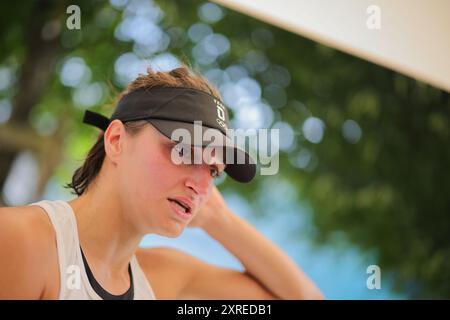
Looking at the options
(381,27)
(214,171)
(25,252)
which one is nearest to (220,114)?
(214,171)

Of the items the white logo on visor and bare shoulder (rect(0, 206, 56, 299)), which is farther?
the white logo on visor

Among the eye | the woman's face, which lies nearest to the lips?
the woman's face

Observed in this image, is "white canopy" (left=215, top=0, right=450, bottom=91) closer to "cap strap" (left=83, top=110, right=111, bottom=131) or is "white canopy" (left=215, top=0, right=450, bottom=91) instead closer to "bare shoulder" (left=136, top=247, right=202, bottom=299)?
"cap strap" (left=83, top=110, right=111, bottom=131)

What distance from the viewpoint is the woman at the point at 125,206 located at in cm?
129

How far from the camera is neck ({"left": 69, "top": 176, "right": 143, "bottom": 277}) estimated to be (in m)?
1.41

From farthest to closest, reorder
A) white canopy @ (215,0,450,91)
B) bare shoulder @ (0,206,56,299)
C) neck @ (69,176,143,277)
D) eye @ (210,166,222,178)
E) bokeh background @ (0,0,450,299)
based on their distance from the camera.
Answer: white canopy @ (215,0,450,91), bokeh background @ (0,0,450,299), eye @ (210,166,222,178), neck @ (69,176,143,277), bare shoulder @ (0,206,56,299)

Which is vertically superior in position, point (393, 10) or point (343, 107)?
point (393, 10)

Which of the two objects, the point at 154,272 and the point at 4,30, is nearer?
the point at 154,272

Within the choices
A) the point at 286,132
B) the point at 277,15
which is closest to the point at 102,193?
the point at 286,132

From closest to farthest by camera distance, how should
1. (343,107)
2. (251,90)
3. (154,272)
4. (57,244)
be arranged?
(57,244) → (154,272) → (251,90) → (343,107)

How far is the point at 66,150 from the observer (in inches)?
69.7

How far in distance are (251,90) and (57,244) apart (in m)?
1.02

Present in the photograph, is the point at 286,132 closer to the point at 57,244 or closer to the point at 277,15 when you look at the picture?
the point at 277,15
